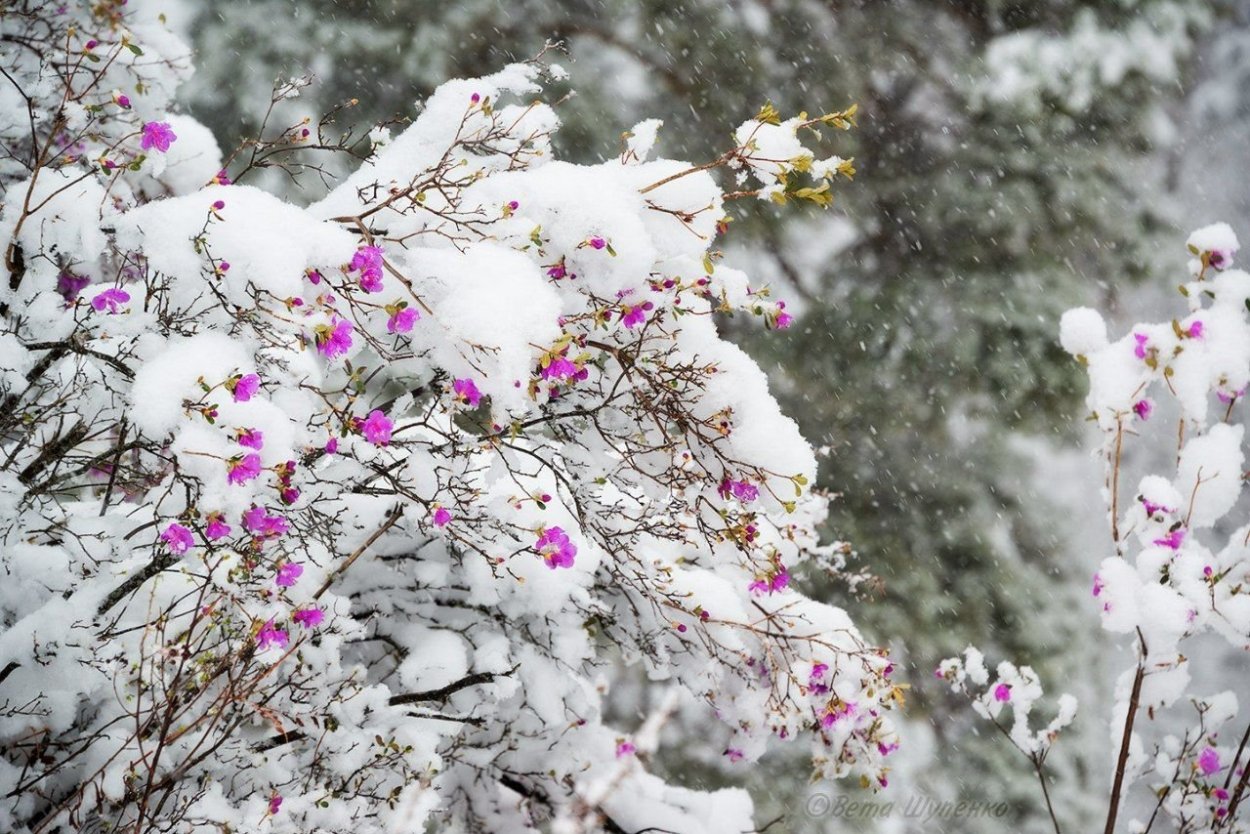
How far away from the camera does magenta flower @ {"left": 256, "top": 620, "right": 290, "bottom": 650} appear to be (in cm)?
232

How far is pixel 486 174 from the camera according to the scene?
2.22 metres

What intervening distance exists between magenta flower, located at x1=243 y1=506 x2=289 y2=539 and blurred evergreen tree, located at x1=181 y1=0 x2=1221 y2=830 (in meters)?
5.02

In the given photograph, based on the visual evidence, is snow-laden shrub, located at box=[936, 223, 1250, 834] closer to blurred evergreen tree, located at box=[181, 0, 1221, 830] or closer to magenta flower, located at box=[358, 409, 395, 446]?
magenta flower, located at box=[358, 409, 395, 446]

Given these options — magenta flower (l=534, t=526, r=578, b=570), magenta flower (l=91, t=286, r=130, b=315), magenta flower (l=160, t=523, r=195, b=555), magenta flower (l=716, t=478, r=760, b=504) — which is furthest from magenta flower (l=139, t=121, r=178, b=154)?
magenta flower (l=716, t=478, r=760, b=504)

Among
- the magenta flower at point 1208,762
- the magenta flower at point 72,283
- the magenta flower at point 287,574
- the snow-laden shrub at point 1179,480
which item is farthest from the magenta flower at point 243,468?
the magenta flower at point 1208,762

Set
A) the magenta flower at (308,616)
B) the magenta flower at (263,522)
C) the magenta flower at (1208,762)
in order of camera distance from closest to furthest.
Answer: the magenta flower at (263,522) < the magenta flower at (308,616) < the magenta flower at (1208,762)

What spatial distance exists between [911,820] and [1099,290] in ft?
16.3

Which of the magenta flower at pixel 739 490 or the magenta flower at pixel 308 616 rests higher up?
the magenta flower at pixel 739 490

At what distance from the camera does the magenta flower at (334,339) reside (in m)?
1.88

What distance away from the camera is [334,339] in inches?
75.0

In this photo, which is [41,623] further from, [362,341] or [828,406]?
[828,406]

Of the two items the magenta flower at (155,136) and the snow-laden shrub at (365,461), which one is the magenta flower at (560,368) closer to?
the snow-laden shrub at (365,461)

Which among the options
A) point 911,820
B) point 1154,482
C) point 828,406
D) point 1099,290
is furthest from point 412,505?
point 911,820

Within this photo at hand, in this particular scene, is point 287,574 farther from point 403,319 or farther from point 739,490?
point 739,490
